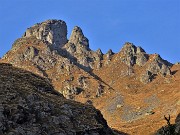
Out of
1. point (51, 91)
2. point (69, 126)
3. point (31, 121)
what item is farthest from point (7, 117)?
point (51, 91)

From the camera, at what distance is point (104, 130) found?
80.5 meters

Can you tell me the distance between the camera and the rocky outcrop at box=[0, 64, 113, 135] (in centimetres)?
6850

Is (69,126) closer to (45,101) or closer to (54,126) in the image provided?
(54,126)

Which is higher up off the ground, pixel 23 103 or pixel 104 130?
pixel 23 103

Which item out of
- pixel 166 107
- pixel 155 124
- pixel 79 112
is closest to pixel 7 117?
pixel 79 112

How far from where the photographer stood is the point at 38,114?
244 ft

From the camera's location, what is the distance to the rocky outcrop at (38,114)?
68.5m

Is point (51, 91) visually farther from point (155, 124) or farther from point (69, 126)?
point (155, 124)

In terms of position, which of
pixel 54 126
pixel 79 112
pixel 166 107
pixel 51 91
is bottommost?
pixel 54 126

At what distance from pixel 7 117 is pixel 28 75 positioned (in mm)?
33548

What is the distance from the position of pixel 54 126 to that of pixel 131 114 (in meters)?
128

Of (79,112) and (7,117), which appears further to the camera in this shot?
(79,112)

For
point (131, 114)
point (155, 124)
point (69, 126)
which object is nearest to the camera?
point (69, 126)

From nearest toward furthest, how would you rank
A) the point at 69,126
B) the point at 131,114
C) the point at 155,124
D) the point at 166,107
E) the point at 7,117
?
the point at 7,117 < the point at 69,126 < the point at 155,124 < the point at 166,107 < the point at 131,114
